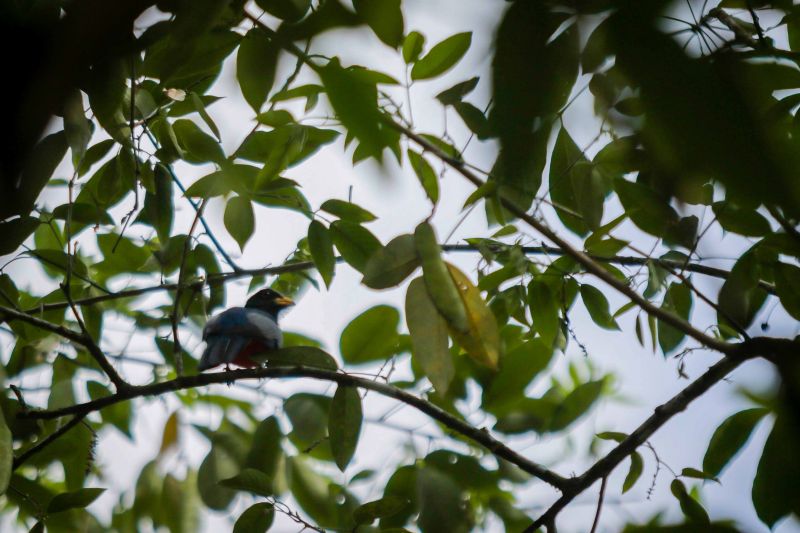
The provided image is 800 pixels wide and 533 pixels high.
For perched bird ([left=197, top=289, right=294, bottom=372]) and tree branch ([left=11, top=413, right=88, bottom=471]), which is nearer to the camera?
tree branch ([left=11, top=413, right=88, bottom=471])

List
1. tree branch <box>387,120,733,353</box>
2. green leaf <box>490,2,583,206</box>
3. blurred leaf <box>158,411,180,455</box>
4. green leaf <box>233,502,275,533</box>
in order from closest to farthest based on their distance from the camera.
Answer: green leaf <box>490,2,583,206</box>
tree branch <box>387,120,733,353</box>
green leaf <box>233,502,275,533</box>
blurred leaf <box>158,411,180,455</box>

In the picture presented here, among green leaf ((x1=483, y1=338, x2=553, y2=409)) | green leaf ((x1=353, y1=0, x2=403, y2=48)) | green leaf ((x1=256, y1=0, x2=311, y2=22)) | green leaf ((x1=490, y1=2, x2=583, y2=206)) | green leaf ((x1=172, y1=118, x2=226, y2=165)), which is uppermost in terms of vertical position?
green leaf ((x1=172, y1=118, x2=226, y2=165))

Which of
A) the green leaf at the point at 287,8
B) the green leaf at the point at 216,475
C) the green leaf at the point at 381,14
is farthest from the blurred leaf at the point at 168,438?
the green leaf at the point at 381,14

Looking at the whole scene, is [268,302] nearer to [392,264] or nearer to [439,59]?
[439,59]

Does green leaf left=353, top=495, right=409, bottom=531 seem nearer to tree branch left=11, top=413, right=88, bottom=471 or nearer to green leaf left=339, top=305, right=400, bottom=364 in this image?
green leaf left=339, top=305, right=400, bottom=364

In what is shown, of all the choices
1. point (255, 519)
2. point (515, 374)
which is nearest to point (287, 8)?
point (515, 374)

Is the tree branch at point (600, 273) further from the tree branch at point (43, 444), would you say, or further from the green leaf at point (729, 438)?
the tree branch at point (43, 444)

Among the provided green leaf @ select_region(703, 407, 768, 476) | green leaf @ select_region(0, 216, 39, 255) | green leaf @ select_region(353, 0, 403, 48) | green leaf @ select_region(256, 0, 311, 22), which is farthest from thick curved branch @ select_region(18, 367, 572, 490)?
green leaf @ select_region(353, 0, 403, 48)

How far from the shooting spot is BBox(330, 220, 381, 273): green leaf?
227cm

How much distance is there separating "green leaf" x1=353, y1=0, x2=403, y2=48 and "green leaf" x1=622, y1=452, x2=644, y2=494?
1.72m

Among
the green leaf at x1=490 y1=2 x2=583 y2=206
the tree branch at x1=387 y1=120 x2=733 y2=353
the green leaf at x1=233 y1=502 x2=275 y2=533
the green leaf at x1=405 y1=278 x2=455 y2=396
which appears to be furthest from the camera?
the green leaf at x1=233 y1=502 x2=275 y2=533

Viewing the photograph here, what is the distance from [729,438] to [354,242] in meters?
1.12

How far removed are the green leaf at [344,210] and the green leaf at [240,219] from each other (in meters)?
0.23

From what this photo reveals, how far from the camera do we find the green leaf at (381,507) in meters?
2.03
